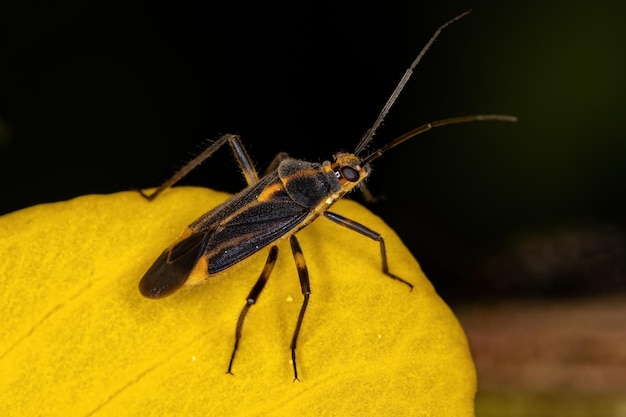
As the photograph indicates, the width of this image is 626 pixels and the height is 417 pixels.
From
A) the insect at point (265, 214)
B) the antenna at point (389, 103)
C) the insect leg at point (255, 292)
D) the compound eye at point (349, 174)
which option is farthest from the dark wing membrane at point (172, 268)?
the antenna at point (389, 103)

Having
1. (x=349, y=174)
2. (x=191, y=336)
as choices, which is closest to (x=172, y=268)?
(x=191, y=336)

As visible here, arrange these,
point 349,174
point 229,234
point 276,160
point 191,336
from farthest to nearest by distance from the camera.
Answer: point 276,160 < point 349,174 < point 229,234 < point 191,336

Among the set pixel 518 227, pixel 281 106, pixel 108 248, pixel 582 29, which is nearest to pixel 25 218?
pixel 108 248

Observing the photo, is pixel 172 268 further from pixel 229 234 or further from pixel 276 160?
pixel 276 160

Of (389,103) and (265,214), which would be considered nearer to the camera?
(265,214)

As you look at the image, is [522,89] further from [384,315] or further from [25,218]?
[25,218]

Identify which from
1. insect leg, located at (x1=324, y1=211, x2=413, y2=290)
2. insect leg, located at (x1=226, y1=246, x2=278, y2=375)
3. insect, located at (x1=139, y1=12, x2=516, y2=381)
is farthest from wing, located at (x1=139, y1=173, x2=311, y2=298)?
insect leg, located at (x1=324, y1=211, x2=413, y2=290)
